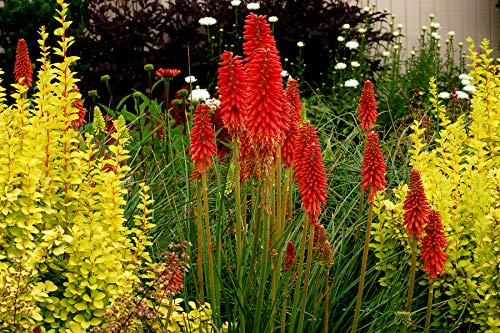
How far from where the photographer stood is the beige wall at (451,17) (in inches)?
→ 445

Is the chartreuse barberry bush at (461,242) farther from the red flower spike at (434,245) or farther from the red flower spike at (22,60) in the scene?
the red flower spike at (22,60)

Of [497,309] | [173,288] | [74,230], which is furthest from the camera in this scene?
[497,309]

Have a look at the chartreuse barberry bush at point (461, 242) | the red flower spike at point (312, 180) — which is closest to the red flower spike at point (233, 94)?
the red flower spike at point (312, 180)

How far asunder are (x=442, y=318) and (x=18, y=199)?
6.74ft

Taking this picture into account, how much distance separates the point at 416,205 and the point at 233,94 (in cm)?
77

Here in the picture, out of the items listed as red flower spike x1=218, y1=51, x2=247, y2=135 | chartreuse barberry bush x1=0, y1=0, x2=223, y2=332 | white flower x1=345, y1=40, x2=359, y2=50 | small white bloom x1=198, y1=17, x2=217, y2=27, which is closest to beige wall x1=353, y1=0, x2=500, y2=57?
white flower x1=345, y1=40, x2=359, y2=50

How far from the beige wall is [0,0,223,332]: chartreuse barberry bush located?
8.26 meters

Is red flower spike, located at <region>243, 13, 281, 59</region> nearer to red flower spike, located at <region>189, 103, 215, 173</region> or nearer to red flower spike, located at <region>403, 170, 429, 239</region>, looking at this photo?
red flower spike, located at <region>189, 103, 215, 173</region>

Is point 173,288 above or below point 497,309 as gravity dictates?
above

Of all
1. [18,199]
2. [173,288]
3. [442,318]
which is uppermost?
[18,199]

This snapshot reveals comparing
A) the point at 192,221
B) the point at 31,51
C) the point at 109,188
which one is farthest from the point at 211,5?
the point at 109,188

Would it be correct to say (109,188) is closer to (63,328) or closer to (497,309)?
(63,328)

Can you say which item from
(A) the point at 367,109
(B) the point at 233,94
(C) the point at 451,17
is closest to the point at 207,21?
(C) the point at 451,17

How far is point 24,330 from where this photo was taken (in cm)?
305
